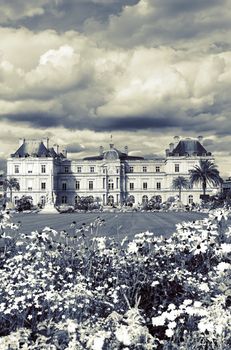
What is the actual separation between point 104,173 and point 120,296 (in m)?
97.0

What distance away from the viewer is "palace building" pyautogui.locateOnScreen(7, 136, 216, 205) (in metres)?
102

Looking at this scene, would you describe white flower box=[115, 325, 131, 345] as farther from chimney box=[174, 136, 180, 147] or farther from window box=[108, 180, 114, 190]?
chimney box=[174, 136, 180, 147]

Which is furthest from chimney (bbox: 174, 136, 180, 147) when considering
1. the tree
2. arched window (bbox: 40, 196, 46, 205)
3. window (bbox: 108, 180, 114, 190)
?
the tree

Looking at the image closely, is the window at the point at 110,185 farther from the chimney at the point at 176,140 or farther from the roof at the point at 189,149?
the chimney at the point at 176,140

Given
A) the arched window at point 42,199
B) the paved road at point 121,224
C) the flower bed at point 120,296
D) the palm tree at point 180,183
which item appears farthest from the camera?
the arched window at point 42,199

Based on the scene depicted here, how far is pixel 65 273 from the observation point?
7.07 metres

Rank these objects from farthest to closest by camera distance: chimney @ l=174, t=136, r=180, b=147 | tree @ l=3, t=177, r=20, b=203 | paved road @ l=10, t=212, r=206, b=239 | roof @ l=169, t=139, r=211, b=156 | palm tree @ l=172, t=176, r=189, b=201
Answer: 1. chimney @ l=174, t=136, r=180, b=147
2. roof @ l=169, t=139, r=211, b=156
3. palm tree @ l=172, t=176, r=189, b=201
4. tree @ l=3, t=177, r=20, b=203
5. paved road @ l=10, t=212, r=206, b=239

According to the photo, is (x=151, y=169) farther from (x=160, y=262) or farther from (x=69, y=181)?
(x=160, y=262)

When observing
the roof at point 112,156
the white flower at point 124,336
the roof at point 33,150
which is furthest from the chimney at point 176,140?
the white flower at point 124,336

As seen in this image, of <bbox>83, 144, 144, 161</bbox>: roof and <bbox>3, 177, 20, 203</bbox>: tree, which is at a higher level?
<bbox>83, 144, 144, 161</bbox>: roof

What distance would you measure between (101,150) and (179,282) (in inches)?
4201

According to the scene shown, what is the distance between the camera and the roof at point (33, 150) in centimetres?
10294

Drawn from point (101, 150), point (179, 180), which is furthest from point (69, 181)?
point (179, 180)

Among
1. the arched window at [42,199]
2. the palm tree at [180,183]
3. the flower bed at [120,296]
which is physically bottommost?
the flower bed at [120,296]
